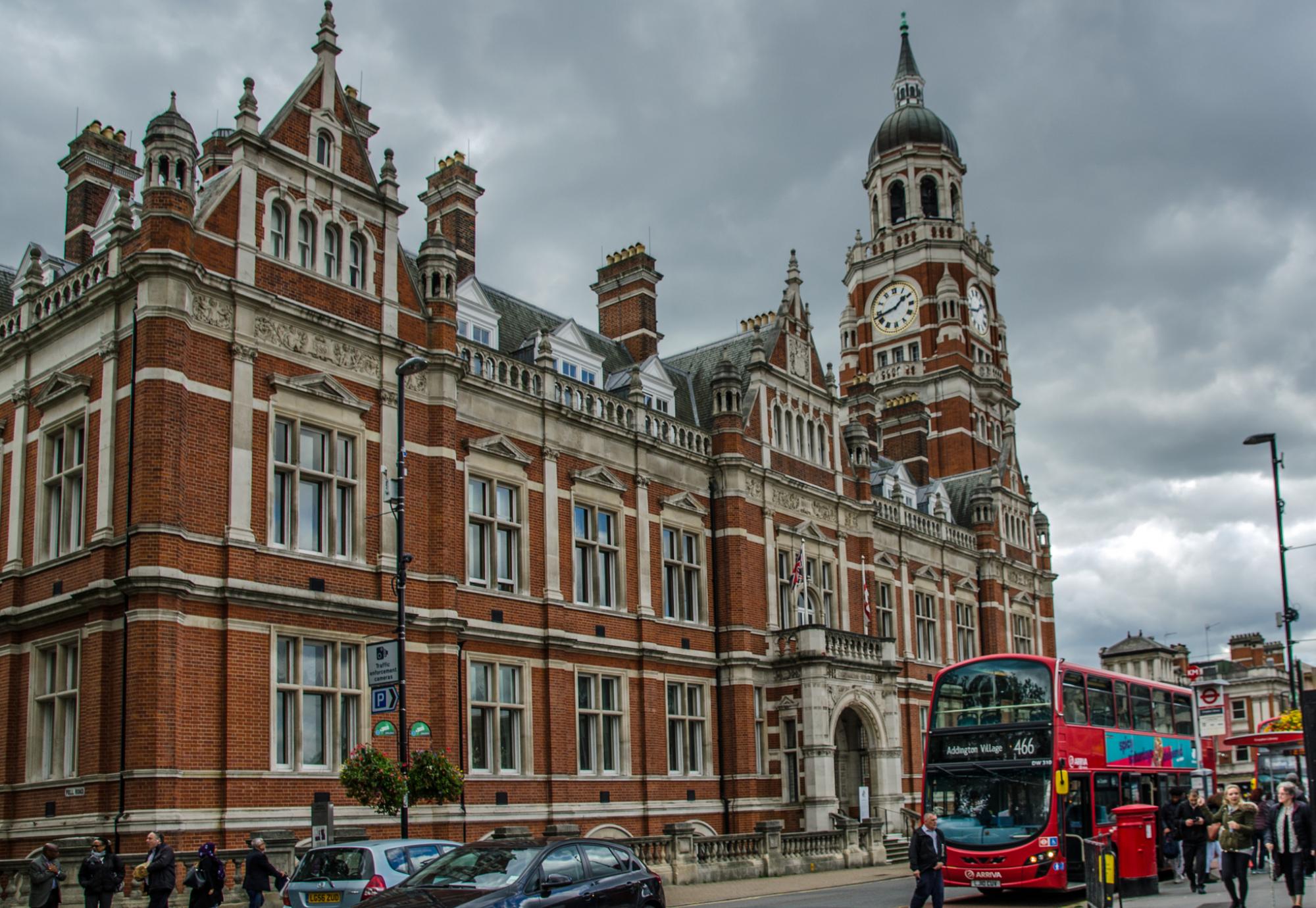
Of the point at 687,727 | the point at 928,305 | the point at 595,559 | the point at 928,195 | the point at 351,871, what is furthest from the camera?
the point at 928,195

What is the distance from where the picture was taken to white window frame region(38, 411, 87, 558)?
84.2 feet

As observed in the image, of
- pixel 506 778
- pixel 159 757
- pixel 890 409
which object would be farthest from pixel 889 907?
pixel 890 409

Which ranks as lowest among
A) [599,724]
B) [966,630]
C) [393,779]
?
[393,779]

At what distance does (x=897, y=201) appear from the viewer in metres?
72.4

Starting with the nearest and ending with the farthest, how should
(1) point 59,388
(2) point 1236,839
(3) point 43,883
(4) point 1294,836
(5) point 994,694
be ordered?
(4) point 1294,836, (2) point 1236,839, (3) point 43,883, (5) point 994,694, (1) point 59,388

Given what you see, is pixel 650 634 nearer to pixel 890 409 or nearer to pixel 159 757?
pixel 159 757

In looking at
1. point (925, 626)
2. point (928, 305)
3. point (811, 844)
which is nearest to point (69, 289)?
point (811, 844)

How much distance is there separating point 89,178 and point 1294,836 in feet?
92.5

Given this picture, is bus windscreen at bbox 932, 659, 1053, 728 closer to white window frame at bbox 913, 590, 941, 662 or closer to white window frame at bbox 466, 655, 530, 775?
white window frame at bbox 466, 655, 530, 775

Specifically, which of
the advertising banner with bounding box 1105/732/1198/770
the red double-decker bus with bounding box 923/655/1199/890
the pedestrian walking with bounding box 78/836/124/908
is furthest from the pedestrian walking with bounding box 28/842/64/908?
the advertising banner with bounding box 1105/732/1198/770

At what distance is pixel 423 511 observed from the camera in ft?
94.7

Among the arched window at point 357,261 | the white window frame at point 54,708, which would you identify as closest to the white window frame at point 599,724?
the arched window at point 357,261

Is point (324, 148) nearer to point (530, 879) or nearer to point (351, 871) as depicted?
point (351, 871)

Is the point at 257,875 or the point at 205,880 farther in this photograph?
the point at 257,875
